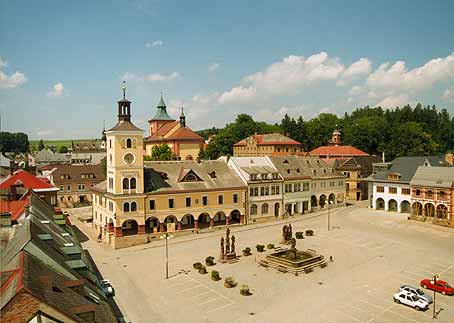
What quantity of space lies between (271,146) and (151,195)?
2302 inches

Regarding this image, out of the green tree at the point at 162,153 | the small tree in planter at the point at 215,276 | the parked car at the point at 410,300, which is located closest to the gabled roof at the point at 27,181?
the small tree in planter at the point at 215,276

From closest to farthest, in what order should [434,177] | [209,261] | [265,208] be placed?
[209,261] < [434,177] < [265,208]

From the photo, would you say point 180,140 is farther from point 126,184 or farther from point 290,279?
point 290,279

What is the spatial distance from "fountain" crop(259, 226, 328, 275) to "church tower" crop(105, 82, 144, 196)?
19756 mm

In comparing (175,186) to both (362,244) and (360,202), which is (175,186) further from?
(360,202)

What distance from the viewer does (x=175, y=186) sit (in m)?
52.4

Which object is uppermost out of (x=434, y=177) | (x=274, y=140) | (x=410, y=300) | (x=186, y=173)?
(x=274, y=140)

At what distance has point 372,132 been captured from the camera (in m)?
106

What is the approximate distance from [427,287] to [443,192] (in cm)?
2966

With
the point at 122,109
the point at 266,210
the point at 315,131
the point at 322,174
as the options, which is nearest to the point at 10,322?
the point at 122,109

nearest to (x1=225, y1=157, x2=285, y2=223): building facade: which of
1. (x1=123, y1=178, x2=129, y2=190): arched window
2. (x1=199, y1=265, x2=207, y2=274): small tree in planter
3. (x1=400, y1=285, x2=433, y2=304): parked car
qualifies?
(x1=123, y1=178, x2=129, y2=190): arched window

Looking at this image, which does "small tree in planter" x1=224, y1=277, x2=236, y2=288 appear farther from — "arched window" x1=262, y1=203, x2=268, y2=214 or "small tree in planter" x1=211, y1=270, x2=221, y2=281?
"arched window" x1=262, y1=203, x2=268, y2=214

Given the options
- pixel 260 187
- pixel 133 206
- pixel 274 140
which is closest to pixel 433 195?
pixel 260 187

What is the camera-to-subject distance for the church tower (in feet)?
158
